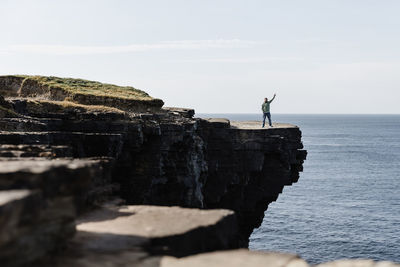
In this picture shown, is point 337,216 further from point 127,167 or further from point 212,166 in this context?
point 127,167

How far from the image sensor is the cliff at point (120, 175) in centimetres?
810

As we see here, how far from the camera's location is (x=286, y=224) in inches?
2457

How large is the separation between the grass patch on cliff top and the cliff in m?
0.14

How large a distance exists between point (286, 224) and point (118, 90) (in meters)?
29.0

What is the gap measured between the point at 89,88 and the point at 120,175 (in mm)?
14810

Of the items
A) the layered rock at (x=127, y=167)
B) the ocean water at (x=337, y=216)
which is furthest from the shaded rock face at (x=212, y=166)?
the ocean water at (x=337, y=216)

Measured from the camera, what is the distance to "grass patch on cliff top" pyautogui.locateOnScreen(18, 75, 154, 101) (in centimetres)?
3855

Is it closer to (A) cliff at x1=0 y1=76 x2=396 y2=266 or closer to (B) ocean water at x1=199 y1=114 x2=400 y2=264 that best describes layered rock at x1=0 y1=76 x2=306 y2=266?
(A) cliff at x1=0 y1=76 x2=396 y2=266

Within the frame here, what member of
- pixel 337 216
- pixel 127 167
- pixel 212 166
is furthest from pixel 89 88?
pixel 337 216

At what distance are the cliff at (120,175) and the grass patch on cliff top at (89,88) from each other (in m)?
0.14

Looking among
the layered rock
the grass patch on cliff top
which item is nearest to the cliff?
the layered rock

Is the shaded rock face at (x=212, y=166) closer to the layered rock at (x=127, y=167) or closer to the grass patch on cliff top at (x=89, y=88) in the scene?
the layered rock at (x=127, y=167)

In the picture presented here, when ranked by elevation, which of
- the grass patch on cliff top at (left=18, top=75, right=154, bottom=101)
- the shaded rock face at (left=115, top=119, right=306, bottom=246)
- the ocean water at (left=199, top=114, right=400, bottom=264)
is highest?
the grass patch on cliff top at (left=18, top=75, right=154, bottom=101)

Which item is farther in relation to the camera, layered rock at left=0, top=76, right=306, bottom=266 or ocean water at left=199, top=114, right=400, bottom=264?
ocean water at left=199, top=114, right=400, bottom=264
